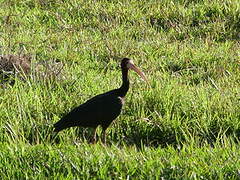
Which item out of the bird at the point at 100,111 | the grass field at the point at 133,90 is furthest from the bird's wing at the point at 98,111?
the grass field at the point at 133,90

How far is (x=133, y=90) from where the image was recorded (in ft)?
23.9

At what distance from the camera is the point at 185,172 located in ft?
16.4

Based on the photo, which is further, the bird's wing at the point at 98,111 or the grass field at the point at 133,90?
the bird's wing at the point at 98,111

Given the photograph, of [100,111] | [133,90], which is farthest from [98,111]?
[133,90]

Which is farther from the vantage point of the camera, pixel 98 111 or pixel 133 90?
pixel 133 90

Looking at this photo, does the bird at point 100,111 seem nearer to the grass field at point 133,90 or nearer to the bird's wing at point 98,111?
the bird's wing at point 98,111

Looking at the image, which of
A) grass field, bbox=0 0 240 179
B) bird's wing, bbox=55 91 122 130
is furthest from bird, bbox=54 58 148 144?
grass field, bbox=0 0 240 179

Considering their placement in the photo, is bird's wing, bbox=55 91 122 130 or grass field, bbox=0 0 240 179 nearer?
grass field, bbox=0 0 240 179

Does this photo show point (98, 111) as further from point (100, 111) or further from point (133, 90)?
point (133, 90)

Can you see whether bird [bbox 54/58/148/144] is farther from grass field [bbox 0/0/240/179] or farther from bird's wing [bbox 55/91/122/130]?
grass field [bbox 0/0/240/179]

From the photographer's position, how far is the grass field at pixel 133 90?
5.23m

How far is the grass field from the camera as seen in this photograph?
5227 mm

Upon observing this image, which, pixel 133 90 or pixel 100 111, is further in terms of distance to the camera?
pixel 133 90

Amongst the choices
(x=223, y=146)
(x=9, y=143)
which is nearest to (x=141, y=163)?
(x=223, y=146)
